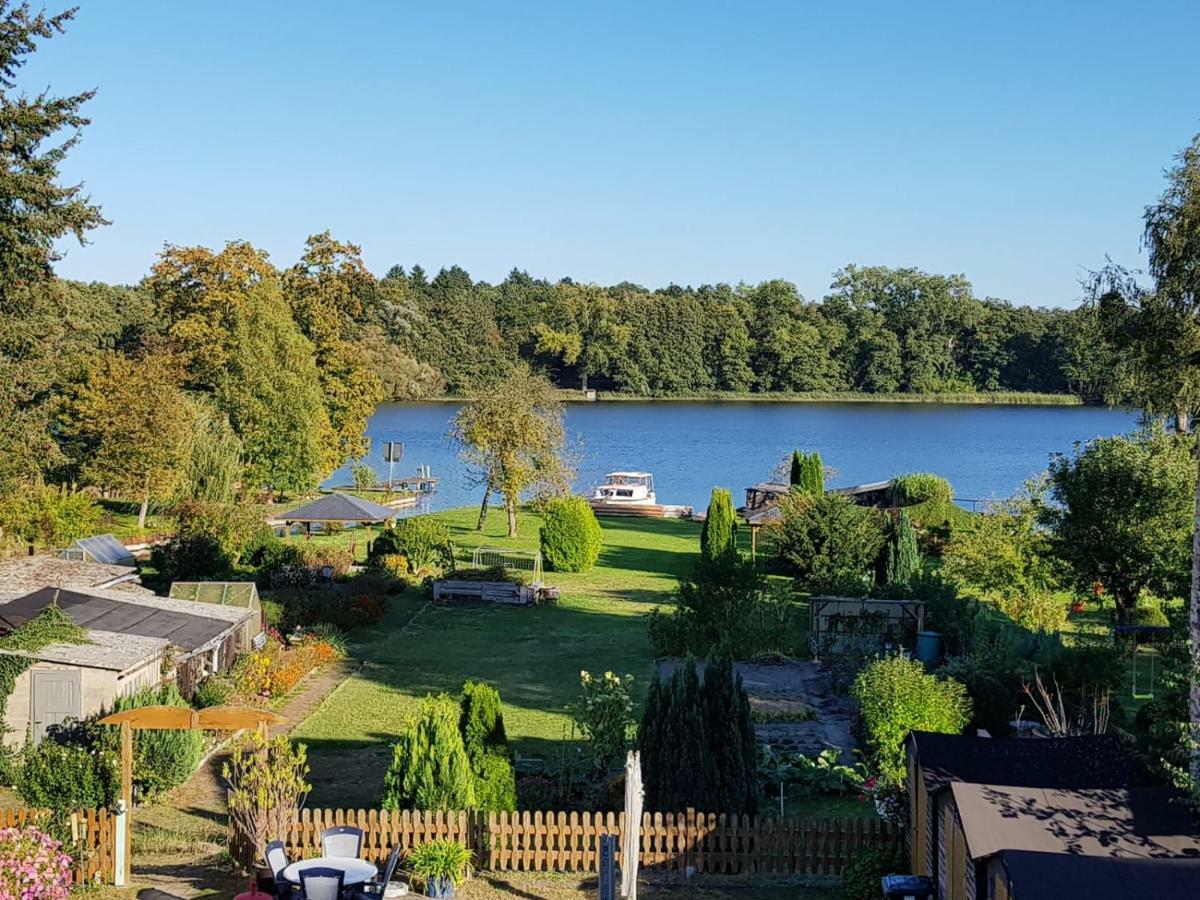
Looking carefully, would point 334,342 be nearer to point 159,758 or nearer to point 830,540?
point 830,540

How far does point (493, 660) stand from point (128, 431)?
794 inches

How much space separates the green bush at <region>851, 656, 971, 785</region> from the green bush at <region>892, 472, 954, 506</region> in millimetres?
26446

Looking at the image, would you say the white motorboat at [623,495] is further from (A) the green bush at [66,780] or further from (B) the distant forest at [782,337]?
(B) the distant forest at [782,337]

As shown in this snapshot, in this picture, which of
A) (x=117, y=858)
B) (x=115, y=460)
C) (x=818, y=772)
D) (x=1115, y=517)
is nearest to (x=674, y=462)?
(x=115, y=460)

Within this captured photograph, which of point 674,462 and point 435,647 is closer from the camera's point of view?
point 435,647

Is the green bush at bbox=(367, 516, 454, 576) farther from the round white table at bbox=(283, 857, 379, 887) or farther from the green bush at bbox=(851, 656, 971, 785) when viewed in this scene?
the round white table at bbox=(283, 857, 379, 887)

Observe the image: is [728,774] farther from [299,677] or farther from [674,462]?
[674,462]

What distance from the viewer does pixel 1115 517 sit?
22391 mm

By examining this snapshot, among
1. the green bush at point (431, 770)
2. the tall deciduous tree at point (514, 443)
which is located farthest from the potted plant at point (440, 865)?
the tall deciduous tree at point (514, 443)

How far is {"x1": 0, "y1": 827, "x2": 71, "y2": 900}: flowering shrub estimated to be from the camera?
1048 centimetres

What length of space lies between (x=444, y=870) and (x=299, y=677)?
10.2 m

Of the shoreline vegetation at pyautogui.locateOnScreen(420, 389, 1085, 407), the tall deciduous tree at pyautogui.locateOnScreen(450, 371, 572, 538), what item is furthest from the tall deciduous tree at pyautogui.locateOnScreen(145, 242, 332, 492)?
the shoreline vegetation at pyautogui.locateOnScreen(420, 389, 1085, 407)

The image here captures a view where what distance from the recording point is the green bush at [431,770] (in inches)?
508

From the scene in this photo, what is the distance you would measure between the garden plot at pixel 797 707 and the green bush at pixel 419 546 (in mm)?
10443
